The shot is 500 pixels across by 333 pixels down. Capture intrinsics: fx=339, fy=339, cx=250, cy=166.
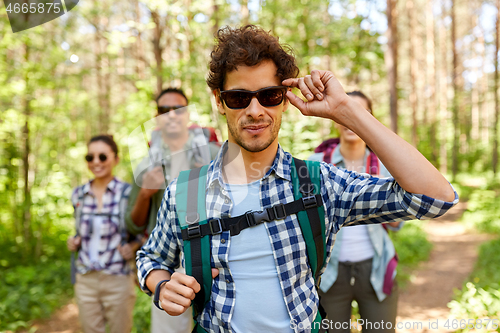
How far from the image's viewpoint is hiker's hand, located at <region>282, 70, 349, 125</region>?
133cm

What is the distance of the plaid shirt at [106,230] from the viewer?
10.5ft

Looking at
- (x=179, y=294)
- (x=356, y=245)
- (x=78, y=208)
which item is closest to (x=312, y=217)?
(x=179, y=294)

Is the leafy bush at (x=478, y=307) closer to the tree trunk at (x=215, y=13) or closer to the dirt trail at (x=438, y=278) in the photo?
the dirt trail at (x=438, y=278)

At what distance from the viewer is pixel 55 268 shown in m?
7.02

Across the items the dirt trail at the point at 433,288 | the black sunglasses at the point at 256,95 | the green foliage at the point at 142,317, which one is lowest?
the dirt trail at the point at 433,288

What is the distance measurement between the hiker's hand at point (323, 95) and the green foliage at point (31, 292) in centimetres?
561

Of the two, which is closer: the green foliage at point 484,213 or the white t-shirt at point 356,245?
the white t-shirt at point 356,245

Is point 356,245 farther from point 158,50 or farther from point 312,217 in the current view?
point 158,50

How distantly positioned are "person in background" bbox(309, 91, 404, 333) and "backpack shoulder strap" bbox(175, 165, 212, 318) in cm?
143

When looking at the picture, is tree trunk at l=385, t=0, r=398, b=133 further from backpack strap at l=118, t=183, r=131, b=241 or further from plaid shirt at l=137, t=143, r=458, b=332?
plaid shirt at l=137, t=143, r=458, b=332

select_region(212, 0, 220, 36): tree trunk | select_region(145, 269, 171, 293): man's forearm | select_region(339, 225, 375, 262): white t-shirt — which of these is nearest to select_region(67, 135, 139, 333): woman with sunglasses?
select_region(145, 269, 171, 293): man's forearm

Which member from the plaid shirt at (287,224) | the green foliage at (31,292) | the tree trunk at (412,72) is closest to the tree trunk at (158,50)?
the green foliage at (31,292)

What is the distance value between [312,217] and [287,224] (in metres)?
0.11

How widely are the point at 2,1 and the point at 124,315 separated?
5.68m
